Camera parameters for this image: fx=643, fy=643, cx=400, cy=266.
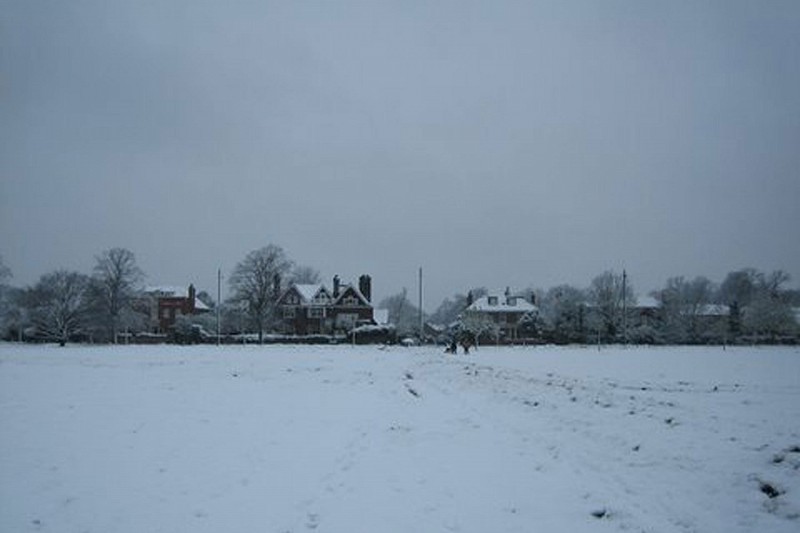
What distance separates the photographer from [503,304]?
127625 mm

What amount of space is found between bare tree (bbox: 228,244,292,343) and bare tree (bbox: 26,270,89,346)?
20.9m

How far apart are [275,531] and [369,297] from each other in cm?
10319

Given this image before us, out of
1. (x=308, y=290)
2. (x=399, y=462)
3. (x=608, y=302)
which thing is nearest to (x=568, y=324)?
(x=608, y=302)

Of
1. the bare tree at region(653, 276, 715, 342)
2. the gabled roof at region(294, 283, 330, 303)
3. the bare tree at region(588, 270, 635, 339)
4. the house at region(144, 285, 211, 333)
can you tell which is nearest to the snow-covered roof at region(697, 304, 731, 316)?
the bare tree at region(653, 276, 715, 342)

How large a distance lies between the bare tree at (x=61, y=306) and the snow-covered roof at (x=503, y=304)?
68688 millimetres

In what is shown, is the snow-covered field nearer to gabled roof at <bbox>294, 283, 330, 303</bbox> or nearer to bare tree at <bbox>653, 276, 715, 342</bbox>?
bare tree at <bbox>653, 276, 715, 342</bbox>

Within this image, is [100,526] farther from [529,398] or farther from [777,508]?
[529,398]

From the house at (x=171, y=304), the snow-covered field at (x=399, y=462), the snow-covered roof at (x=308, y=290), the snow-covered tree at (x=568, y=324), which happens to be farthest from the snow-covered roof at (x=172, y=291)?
the snow-covered field at (x=399, y=462)

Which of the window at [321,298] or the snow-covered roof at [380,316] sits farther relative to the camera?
the snow-covered roof at [380,316]

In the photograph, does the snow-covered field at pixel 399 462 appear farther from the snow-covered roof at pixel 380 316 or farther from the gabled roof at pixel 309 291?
the snow-covered roof at pixel 380 316

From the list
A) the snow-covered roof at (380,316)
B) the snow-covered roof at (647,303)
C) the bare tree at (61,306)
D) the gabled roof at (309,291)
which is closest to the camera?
the bare tree at (61,306)

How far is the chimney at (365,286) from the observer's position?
110 metres

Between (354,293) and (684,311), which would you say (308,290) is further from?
(684,311)

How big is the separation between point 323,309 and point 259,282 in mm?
17672
